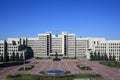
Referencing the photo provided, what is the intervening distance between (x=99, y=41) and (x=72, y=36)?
1256cm

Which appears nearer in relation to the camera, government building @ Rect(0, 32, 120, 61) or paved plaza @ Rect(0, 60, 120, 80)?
paved plaza @ Rect(0, 60, 120, 80)

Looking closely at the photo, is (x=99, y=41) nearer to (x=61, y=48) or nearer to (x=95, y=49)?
(x=95, y=49)

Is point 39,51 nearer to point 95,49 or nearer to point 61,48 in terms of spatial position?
point 61,48

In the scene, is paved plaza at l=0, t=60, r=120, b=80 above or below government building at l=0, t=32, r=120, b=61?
below

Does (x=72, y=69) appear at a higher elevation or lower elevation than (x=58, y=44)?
lower

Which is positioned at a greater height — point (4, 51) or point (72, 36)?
point (72, 36)

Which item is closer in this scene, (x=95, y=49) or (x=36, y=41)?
(x=95, y=49)

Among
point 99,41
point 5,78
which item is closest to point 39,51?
point 99,41

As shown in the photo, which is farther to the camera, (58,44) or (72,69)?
(58,44)

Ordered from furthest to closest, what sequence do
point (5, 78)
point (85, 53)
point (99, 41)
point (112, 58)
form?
point (85, 53) → point (99, 41) → point (112, 58) → point (5, 78)

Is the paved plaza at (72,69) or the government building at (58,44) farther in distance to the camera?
the government building at (58,44)

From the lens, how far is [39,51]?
299 feet

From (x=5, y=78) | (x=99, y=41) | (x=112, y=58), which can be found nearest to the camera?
(x=5, y=78)

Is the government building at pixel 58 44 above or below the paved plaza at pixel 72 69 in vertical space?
above
